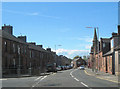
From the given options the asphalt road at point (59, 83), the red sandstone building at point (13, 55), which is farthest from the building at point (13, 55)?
the asphalt road at point (59, 83)

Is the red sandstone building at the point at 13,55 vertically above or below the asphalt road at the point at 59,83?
above

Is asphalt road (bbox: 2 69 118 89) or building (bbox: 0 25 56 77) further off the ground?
building (bbox: 0 25 56 77)

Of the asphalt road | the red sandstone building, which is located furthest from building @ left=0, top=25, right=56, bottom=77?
the asphalt road

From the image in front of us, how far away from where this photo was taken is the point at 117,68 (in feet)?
116

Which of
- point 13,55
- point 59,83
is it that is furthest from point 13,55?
point 59,83

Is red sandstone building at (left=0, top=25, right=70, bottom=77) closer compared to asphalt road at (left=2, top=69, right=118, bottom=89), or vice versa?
asphalt road at (left=2, top=69, right=118, bottom=89)

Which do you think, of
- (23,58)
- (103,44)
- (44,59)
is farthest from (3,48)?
(44,59)

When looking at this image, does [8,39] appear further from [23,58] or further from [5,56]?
[23,58]

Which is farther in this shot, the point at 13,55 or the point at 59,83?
the point at 13,55

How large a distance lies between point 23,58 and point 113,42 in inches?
813

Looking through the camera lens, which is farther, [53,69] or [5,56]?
[53,69]

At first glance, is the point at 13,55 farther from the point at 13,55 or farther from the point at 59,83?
the point at 59,83

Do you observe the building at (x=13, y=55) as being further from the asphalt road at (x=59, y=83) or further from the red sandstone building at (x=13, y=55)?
A: the asphalt road at (x=59, y=83)

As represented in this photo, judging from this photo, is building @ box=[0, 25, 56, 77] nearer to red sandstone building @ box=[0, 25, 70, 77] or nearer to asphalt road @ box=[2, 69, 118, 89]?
red sandstone building @ box=[0, 25, 70, 77]
